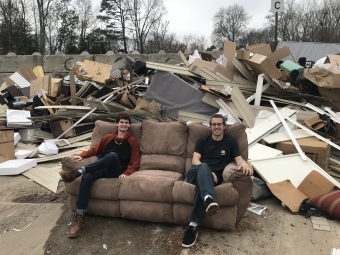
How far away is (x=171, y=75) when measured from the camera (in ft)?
23.2

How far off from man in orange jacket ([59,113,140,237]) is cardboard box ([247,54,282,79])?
3.50 meters

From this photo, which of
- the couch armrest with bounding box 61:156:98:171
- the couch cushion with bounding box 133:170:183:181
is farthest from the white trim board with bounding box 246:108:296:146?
the couch armrest with bounding box 61:156:98:171

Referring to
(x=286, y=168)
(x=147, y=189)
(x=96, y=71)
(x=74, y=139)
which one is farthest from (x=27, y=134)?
(x=286, y=168)

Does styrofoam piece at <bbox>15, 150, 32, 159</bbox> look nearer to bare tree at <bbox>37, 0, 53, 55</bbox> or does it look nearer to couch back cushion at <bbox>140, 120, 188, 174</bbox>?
couch back cushion at <bbox>140, 120, 188, 174</bbox>

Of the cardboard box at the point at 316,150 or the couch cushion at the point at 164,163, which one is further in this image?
the cardboard box at the point at 316,150

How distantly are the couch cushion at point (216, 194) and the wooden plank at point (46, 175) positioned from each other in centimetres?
225

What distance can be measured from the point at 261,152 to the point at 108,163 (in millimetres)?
2364

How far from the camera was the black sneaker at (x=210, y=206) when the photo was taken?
2868 millimetres

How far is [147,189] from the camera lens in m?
3.40

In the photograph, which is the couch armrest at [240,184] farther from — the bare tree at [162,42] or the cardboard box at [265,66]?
the bare tree at [162,42]

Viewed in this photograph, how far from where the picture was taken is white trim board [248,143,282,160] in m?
4.56

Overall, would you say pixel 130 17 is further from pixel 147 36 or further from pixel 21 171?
pixel 21 171

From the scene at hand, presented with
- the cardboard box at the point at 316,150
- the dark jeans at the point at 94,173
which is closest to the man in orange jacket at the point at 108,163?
the dark jeans at the point at 94,173

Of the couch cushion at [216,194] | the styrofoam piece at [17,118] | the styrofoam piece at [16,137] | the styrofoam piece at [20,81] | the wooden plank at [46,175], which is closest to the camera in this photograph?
the couch cushion at [216,194]
